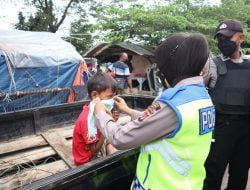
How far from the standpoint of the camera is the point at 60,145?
339 cm

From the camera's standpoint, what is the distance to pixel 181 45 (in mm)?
1310

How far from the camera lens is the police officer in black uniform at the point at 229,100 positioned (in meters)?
2.55

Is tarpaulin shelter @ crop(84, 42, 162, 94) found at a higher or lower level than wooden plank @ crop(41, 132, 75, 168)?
lower

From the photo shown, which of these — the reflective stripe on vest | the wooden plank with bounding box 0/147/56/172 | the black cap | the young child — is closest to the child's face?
the young child

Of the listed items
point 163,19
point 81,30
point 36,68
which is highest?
point 163,19

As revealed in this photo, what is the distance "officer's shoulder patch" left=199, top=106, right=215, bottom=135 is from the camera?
1322mm

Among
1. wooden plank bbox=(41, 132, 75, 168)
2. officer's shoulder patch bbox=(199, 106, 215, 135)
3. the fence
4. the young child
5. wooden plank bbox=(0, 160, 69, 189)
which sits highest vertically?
officer's shoulder patch bbox=(199, 106, 215, 135)

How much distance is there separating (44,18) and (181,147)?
25.8m

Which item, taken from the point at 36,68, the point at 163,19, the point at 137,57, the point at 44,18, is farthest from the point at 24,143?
the point at 44,18

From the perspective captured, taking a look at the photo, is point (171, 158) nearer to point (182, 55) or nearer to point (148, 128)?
point (148, 128)

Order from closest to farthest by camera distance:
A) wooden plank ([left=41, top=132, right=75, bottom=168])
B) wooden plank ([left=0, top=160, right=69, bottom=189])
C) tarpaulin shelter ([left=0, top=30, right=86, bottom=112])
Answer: wooden plank ([left=0, top=160, right=69, bottom=189]), wooden plank ([left=41, top=132, right=75, bottom=168]), tarpaulin shelter ([left=0, top=30, right=86, bottom=112])

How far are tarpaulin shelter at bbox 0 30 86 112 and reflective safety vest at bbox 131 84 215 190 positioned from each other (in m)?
5.75

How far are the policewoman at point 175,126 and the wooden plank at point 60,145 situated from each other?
1.80m

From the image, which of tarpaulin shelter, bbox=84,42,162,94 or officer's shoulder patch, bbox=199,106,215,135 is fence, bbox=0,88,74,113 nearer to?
officer's shoulder patch, bbox=199,106,215,135
